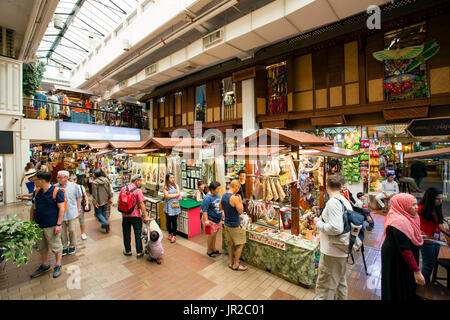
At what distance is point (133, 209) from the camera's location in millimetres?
4312

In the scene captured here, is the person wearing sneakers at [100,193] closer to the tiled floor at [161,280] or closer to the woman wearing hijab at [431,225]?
the tiled floor at [161,280]

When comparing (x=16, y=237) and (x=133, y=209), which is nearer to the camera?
(x=16, y=237)

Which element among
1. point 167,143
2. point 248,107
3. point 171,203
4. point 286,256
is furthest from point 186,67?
point 286,256

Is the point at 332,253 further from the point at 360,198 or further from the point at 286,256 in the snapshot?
the point at 360,198

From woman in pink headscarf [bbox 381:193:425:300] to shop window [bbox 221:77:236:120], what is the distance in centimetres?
790

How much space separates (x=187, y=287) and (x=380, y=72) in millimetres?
7554

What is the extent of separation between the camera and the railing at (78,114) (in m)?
A: 10.6

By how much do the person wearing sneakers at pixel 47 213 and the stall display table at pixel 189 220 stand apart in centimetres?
255

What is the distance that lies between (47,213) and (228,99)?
8115 mm

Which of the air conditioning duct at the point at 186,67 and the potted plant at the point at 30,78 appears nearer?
the air conditioning duct at the point at 186,67

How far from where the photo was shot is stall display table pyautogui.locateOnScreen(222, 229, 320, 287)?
338 cm

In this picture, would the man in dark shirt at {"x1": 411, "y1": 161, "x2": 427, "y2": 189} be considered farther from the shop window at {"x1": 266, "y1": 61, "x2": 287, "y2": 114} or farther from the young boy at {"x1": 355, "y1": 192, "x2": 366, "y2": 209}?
the shop window at {"x1": 266, "y1": 61, "x2": 287, "y2": 114}

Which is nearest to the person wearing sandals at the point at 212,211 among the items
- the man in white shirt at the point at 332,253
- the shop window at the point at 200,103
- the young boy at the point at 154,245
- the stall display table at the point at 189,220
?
the young boy at the point at 154,245

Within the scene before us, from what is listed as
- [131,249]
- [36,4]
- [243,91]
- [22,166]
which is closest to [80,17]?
[36,4]
